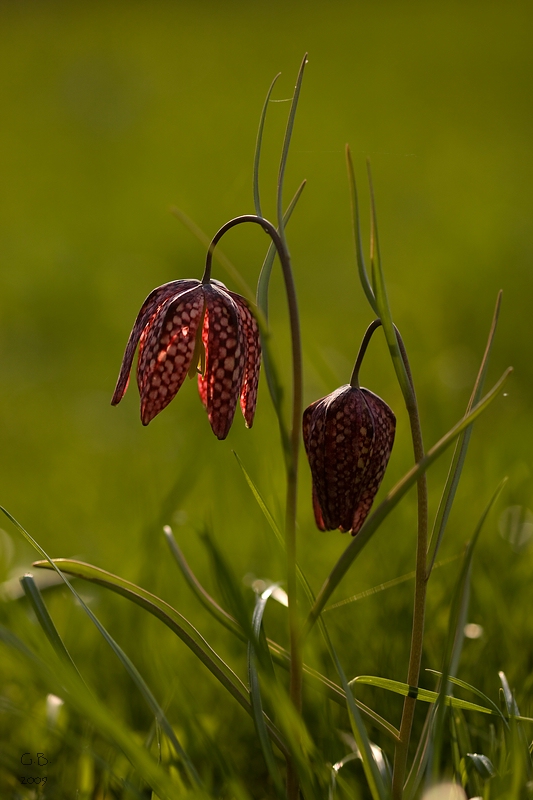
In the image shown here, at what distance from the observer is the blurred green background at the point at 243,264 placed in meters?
1.65

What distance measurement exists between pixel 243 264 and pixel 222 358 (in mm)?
3963

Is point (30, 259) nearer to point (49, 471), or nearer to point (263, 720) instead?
point (49, 471)

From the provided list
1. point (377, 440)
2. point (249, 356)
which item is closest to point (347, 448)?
point (377, 440)

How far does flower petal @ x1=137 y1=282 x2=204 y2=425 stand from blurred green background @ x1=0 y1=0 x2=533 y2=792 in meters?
0.20

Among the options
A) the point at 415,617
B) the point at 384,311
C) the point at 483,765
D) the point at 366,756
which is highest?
the point at 384,311

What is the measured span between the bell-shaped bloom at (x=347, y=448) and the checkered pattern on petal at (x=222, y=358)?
129 mm

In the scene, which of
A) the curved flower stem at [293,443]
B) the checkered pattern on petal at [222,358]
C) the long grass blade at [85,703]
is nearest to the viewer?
the long grass blade at [85,703]

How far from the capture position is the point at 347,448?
1.00 m

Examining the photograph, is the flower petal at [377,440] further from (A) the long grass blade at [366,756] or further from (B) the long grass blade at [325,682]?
(A) the long grass blade at [366,756]

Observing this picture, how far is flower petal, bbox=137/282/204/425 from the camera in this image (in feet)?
3.09

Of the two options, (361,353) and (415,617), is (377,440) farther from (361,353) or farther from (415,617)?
(415,617)

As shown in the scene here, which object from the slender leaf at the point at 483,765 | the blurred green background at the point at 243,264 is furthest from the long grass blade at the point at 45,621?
the slender leaf at the point at 483,765

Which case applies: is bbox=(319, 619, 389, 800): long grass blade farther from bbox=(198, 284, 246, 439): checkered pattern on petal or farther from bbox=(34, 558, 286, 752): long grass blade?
bbox=(198, 284, 246, 439): checkered pattern on petal

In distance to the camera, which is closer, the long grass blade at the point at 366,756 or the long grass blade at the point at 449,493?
the long grass blade at the point at 366,756
